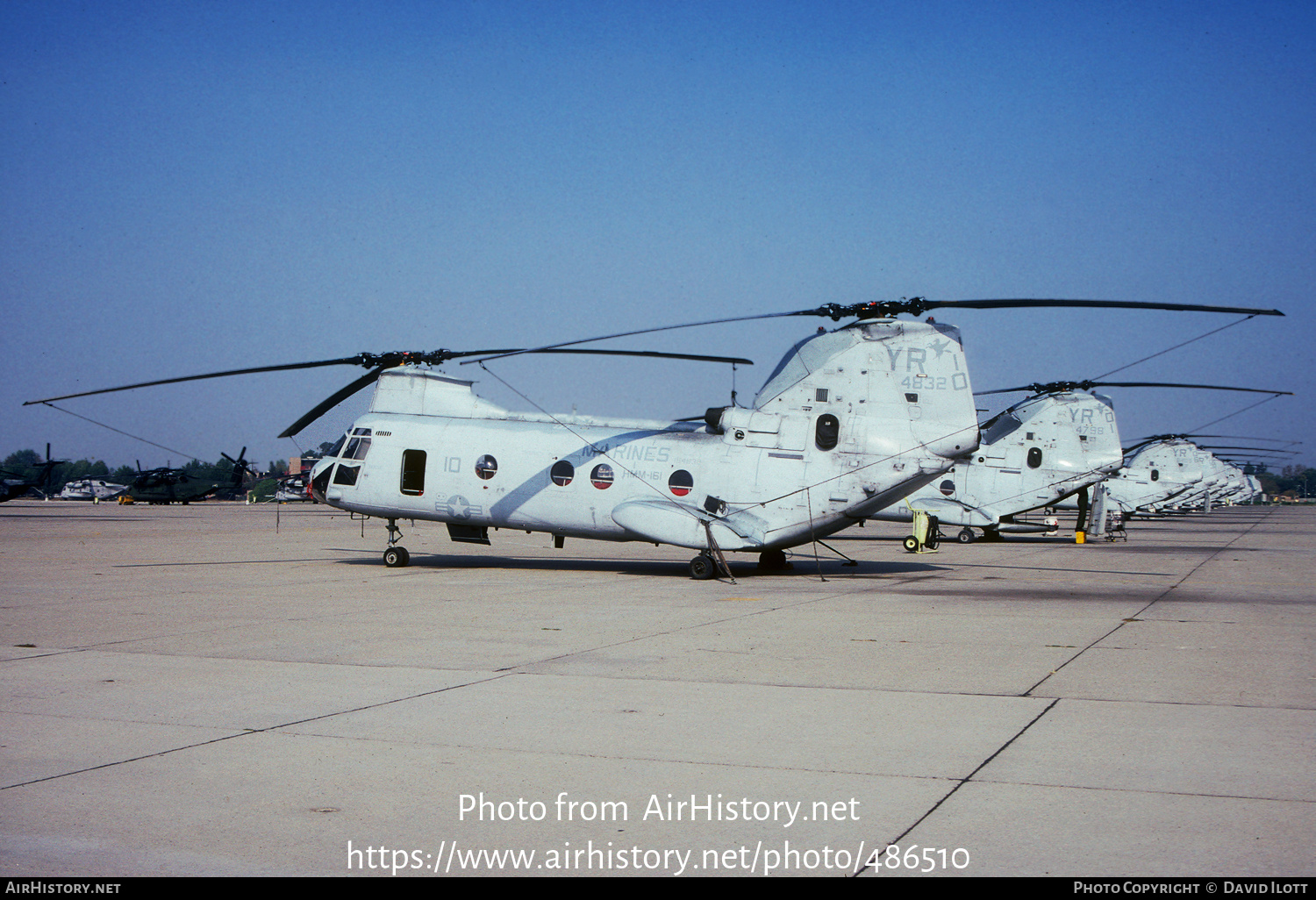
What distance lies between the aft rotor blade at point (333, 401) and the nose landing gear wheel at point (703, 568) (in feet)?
25.3

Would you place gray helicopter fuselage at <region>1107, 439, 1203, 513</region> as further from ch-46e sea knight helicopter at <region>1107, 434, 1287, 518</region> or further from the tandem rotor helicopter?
the tandem rotor helicopter

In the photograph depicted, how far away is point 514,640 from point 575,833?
5.92 meters

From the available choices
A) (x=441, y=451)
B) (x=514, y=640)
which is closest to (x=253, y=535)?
(x=441, y=451)

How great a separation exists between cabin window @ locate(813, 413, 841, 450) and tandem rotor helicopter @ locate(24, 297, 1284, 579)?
0.02m

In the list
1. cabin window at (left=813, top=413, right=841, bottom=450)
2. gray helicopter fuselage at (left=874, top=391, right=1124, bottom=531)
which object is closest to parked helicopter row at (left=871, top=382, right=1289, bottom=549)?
gray helicopter fuselage at (left=874, top=391, right=1124, bottom=531)

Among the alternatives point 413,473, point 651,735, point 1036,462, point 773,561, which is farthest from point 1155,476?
point 651,735

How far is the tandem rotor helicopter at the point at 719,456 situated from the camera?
18156 millimetres

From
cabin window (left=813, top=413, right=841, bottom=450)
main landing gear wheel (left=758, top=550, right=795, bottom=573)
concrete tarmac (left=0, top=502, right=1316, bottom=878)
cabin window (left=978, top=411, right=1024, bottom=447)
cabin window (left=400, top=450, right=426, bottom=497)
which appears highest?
cabin window (left=978, top=411, right=1024, bottom=447)

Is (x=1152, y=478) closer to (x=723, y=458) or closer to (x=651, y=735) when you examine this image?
(x=723, y=458)

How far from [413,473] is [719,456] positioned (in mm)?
6101

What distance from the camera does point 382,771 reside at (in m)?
5.67

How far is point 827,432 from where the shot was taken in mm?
18547

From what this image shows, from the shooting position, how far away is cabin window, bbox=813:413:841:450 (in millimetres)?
18484

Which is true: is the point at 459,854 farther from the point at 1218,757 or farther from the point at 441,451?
the point at 441,451
